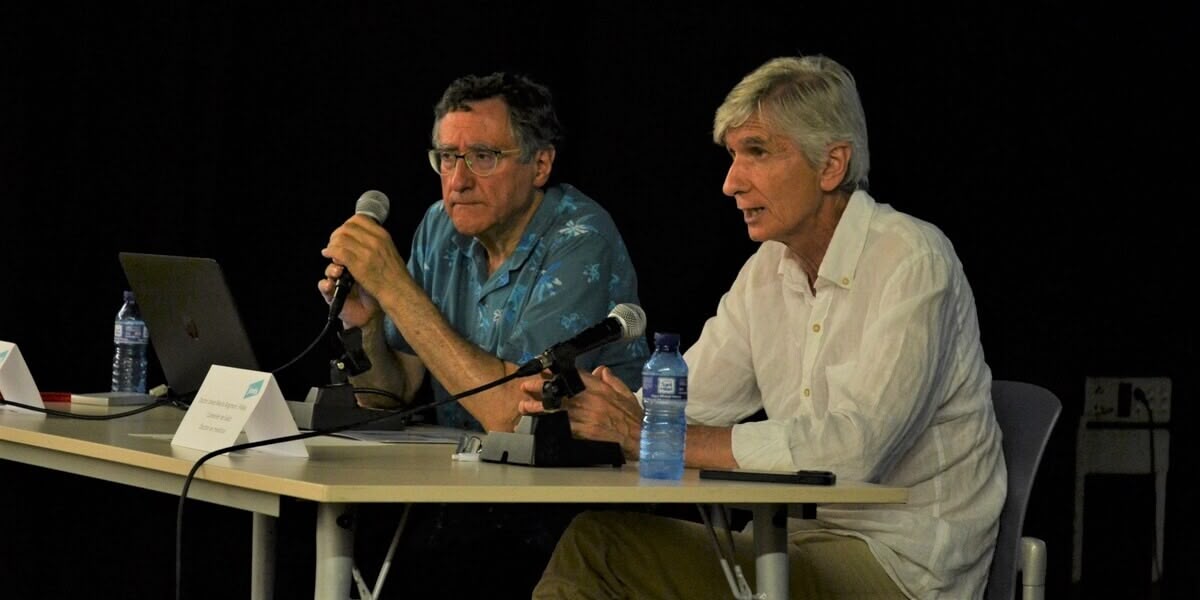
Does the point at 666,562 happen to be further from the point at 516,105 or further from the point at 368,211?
the point at 516,105

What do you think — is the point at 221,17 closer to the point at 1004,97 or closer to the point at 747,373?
the point at 747,373

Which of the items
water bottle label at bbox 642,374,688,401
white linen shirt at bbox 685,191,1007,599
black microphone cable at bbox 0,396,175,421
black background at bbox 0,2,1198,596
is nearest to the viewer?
water bottle label at bbox 642,374,688,401

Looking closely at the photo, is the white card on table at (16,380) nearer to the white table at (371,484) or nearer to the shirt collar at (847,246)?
the white table at (371,484)

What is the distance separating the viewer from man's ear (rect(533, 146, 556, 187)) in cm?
327

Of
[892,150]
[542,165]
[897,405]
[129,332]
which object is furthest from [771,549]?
[892,150]

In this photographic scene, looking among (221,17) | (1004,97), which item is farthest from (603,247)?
(1004,97)

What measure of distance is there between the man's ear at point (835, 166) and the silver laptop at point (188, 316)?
36.7 inches

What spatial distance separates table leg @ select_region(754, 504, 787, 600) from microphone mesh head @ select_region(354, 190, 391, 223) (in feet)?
3.65

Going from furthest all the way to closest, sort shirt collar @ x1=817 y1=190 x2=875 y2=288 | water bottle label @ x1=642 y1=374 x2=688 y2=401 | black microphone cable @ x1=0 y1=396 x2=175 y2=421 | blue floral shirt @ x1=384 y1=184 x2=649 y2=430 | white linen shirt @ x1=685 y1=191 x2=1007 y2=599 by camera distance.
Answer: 1. blue floral shirt @ x1=384 y1=184 x2=649 y2=430
2. black microphone cable @ x1=0 y1=396 x2=175 y2=421
3. shirt collar @ x1=817 y1=190 x2=875 y2=288
4. white linen shirt @ x1=685 y1=191 x2=1007 y2=599
5. water bottle label @ x1=642 y1=374 x2=688 y2=401

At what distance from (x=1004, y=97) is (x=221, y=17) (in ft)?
6.24

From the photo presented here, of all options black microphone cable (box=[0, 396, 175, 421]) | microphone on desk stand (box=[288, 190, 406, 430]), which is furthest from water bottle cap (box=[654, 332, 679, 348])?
black microphone cable (box=[0, 396, 175, 421])

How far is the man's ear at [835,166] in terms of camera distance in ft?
8.41

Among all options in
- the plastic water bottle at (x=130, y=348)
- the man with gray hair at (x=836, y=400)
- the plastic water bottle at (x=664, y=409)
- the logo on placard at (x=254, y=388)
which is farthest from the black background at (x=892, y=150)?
the plastic water bottle at (x=664, y=409)

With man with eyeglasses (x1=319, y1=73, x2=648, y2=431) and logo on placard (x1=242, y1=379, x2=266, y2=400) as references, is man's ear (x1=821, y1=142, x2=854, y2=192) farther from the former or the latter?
logo on placard (x1=242, y1=379, x2=266, y2=400)
